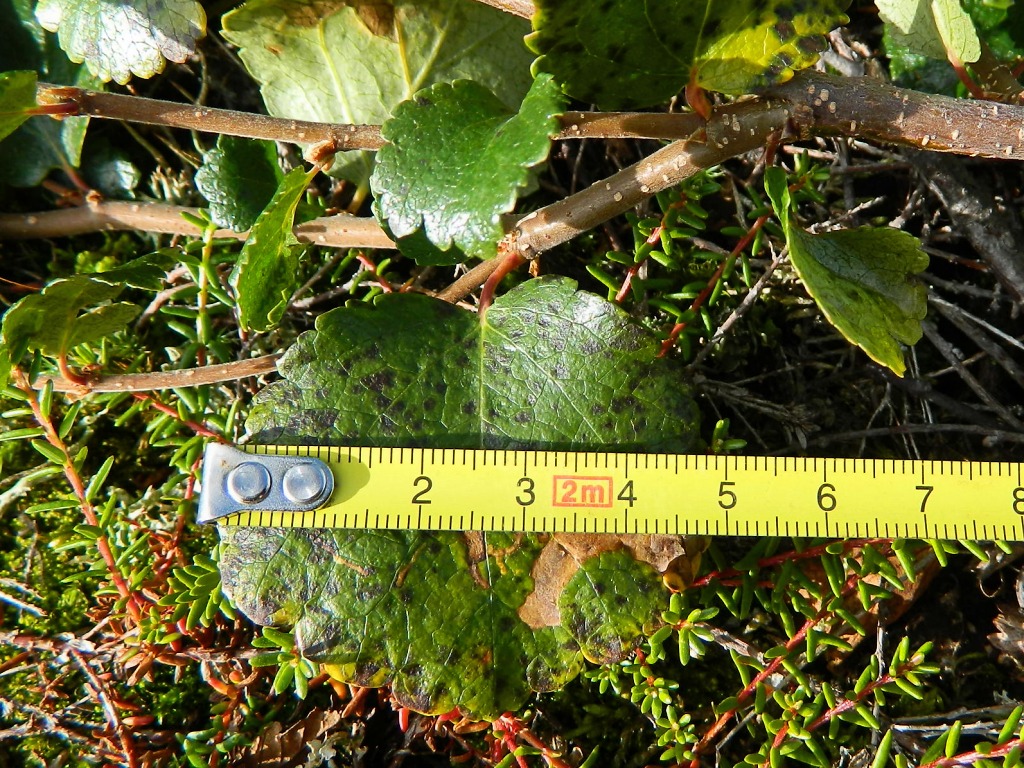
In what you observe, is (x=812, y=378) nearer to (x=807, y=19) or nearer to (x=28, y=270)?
(x=807, y=19)

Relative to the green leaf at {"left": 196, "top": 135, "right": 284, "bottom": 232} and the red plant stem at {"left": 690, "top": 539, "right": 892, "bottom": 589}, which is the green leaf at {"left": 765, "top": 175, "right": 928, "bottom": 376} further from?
the green leaf at {"left": 196, "top": 135, "right": 284, "bottom": 232}

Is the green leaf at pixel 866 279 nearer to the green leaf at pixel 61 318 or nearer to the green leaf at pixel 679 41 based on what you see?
the green leaf at pixel 679 41

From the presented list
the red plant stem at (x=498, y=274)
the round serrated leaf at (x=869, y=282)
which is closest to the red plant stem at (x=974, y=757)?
the round serrated leaf at (x=869, y=282)

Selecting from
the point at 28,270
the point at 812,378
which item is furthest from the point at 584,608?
the point at 28,270

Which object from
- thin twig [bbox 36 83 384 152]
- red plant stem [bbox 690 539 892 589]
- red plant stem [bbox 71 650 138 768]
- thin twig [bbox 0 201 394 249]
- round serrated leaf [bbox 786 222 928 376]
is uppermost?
thin twig [bbox 36 83 384 152]

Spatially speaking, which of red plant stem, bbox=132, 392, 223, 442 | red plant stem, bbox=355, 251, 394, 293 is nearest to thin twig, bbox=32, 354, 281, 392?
red plant stem, bbox=132, 392, 223, 442
